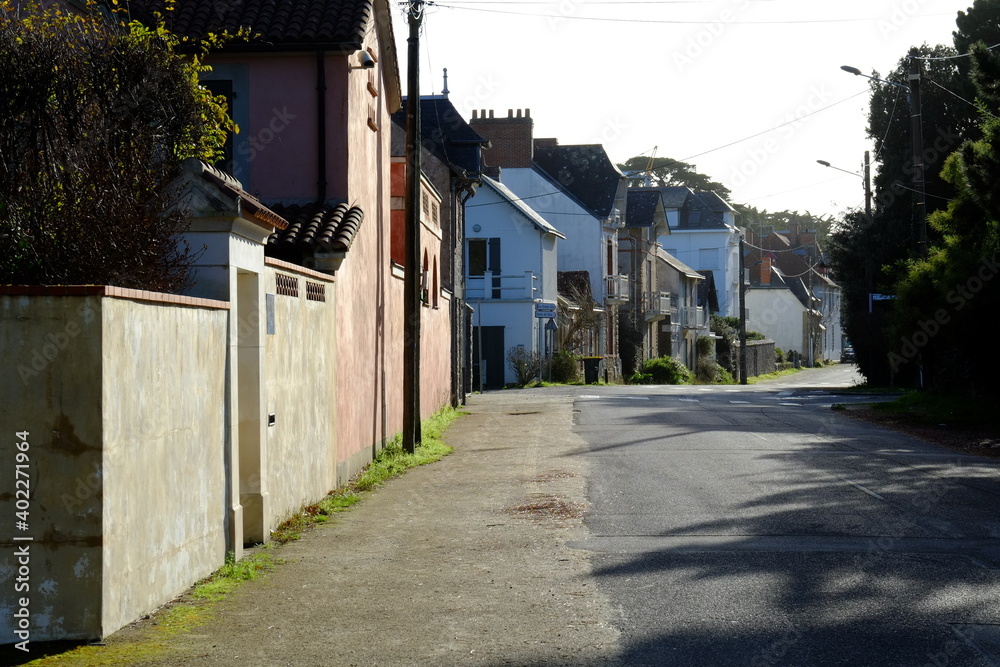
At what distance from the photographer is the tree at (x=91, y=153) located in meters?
7.51

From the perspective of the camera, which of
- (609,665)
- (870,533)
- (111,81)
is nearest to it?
(609,665)

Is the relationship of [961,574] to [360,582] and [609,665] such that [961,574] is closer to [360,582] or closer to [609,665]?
[609,665]

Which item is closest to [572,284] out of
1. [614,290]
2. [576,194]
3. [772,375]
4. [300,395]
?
[614,290]

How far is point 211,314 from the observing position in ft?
27.2

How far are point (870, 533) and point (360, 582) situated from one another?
473 cm

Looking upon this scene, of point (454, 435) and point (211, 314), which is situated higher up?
point (211, 314)

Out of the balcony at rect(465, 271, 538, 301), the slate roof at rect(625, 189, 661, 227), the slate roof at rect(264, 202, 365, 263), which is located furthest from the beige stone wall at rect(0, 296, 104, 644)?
the slate roof at rect(625, 189, 661, 227)

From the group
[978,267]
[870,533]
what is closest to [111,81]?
[870,533]

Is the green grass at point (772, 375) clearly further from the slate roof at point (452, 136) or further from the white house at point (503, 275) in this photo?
the slate roof at point (452, 136)

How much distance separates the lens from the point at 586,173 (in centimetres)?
5566

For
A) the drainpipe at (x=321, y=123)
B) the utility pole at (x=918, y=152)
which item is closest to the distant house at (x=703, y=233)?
the utility pole at (x=918, y=152)

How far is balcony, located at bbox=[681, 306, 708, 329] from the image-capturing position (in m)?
67.6

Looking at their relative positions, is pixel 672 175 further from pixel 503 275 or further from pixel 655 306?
pixel 503 275

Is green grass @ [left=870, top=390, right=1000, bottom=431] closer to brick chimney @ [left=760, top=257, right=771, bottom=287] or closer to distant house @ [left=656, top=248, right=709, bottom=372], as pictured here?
distant house @ [left=656, top=248, right=709, bottom=372]
